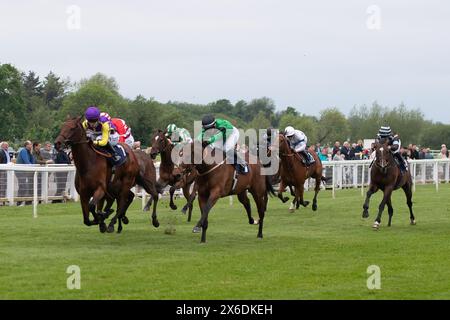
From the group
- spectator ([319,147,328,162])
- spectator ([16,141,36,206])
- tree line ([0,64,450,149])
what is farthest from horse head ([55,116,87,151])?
tree line ([0,64,450,149])

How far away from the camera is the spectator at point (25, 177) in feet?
64.1

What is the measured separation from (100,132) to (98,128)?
99mm

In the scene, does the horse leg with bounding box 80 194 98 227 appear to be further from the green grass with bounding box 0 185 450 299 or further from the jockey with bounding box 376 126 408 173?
the jockey with bounding box 376 126 408 173

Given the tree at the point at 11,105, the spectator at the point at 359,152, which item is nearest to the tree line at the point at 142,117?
the tree at the point at 11,105

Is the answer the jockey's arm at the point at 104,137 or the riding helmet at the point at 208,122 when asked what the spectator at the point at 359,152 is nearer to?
the riding helmet at the point at 208,122

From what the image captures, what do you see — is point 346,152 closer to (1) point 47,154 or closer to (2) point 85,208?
(1) point 47,154

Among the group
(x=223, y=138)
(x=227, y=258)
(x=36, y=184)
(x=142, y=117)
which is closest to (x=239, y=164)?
(x=223, y=138)

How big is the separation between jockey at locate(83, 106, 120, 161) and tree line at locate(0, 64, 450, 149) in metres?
35.1

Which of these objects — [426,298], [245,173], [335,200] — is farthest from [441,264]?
[335,200]

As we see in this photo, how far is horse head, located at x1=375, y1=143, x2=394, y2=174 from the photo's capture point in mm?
16094

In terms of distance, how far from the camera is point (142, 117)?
176ft

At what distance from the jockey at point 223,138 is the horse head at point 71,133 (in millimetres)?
1785

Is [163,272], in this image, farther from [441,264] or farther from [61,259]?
[441,264]
